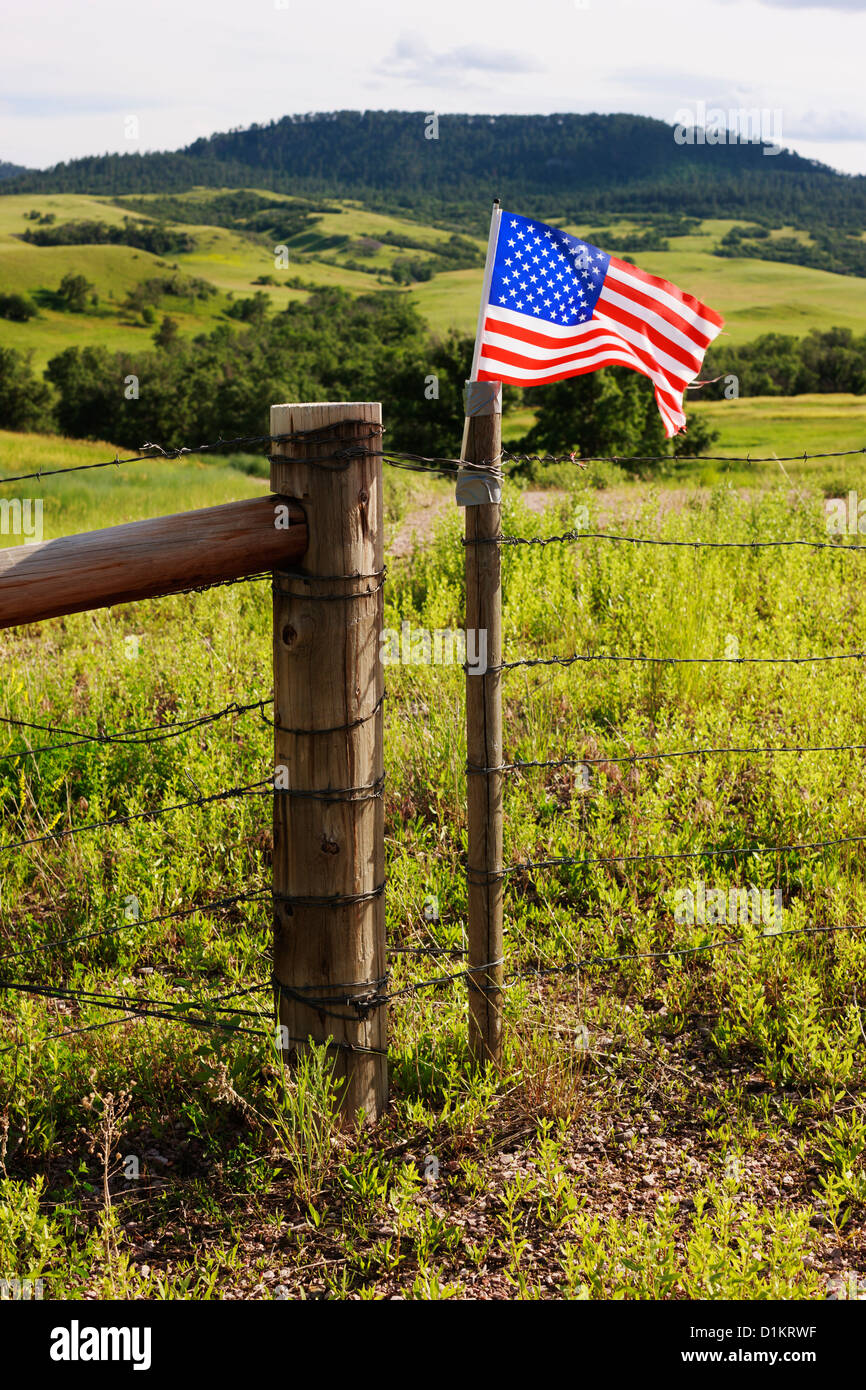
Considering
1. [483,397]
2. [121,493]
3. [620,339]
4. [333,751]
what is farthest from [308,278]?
[333,751]

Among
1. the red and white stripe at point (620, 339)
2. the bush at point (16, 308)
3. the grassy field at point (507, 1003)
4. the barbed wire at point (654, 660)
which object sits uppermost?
the bush at point (16, 308)

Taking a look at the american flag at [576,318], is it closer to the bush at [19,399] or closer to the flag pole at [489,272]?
the flag pole at [489,272]

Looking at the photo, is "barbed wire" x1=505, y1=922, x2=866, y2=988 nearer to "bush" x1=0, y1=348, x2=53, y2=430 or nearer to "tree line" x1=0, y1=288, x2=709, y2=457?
"tree line" x1=0, y1=288, x2=709, y2=457

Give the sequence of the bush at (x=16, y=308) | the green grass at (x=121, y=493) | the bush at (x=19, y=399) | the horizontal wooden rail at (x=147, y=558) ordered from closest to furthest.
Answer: the horizontal wooden rail at (x=147, y=558), the green grass at (x=121, y=493), the bush at (x=19, y=399), the bush at (x=16, y=308)

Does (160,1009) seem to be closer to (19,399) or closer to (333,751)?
(333,751)

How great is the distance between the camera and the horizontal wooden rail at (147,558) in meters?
2.28

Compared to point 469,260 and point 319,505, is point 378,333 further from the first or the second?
point 469,260

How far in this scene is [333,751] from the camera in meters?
2.66

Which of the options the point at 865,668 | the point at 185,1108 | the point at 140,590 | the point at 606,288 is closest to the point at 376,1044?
the point at 185,1108

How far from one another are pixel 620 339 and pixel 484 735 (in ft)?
3.78

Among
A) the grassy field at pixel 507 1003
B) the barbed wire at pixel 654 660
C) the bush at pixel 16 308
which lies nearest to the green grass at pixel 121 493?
the grassy field at pixel 507 1003

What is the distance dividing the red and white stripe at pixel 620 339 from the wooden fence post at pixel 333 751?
371mm

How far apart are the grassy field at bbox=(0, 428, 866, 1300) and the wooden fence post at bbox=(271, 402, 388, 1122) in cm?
21

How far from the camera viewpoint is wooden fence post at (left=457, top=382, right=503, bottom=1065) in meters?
2.67
